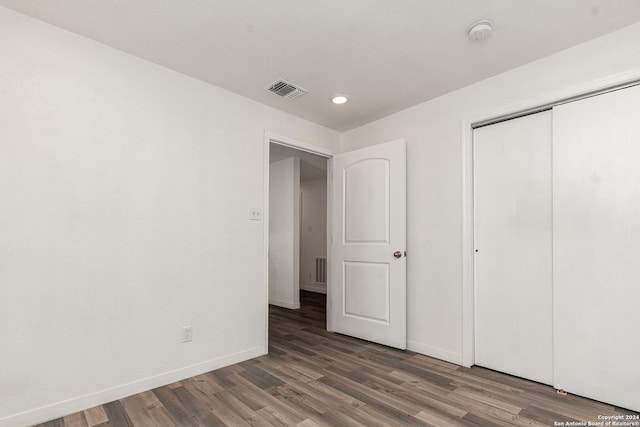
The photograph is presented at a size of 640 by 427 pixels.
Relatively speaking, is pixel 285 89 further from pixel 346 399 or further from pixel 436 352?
pixel 436 352

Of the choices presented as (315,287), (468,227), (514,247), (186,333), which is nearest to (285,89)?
(468,227)

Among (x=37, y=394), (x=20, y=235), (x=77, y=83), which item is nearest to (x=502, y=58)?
(x=77, y=83)

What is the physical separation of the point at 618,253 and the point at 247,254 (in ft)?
8.85

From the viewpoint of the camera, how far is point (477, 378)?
2.57 metres

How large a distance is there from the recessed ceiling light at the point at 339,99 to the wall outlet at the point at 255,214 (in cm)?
123

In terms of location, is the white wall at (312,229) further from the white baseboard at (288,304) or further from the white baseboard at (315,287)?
the white baseboard at (288,304)

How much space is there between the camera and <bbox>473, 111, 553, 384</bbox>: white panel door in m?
2.49

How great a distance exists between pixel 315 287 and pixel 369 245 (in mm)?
3684

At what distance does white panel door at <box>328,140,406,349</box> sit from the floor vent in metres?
2.92

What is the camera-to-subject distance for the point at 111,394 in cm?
223

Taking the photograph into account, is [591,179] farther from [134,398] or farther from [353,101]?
[134,398]

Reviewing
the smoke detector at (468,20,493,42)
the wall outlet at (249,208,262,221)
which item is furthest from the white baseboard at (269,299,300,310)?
the smoke detector at (468,20,493,42)

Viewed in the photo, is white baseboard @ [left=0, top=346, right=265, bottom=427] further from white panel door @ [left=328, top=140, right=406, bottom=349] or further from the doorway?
the doorway

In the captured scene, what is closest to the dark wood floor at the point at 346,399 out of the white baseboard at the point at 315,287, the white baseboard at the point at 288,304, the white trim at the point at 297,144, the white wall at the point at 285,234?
the white trim at the point at 297,144
